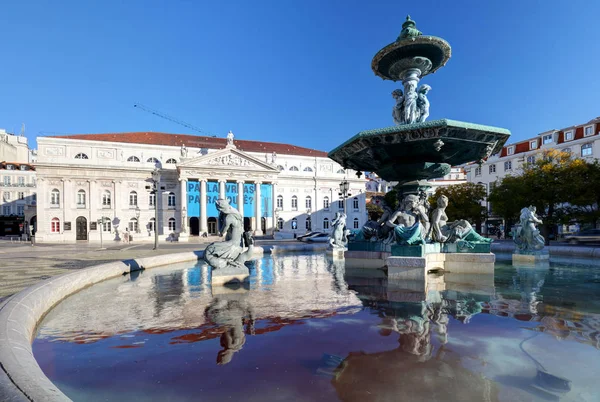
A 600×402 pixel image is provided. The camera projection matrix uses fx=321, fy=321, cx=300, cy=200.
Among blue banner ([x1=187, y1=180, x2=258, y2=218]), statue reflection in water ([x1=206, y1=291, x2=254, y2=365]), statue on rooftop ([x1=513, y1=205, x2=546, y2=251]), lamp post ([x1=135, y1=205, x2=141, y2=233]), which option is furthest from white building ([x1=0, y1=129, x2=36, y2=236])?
statue on rooftop ([x1=513, y1=205, x2=546, y2=251])

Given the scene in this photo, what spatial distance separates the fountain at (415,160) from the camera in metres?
7.92

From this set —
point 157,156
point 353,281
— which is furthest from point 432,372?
point 157,156

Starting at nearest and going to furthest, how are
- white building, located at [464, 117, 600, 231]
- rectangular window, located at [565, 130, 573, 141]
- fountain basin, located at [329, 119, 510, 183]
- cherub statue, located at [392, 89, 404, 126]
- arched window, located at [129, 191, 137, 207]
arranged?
fountain basin, located at [329, 119, 510, 183]
cherub statue, located at [392, 89, 404, 126]
white building, located at [464, 117, 600, 231]
rectangular window, located at [565, 130, 573, 141]
arched window, located at [129, 191, 137, 207]

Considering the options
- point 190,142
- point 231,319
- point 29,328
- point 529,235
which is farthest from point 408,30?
point 190,142

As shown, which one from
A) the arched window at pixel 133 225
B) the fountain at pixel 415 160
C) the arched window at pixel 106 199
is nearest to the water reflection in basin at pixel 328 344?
the fountain at pixel 415 160

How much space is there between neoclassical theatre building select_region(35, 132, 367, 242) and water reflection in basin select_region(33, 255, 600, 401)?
43.2 m

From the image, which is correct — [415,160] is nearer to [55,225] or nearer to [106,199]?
[106,199]

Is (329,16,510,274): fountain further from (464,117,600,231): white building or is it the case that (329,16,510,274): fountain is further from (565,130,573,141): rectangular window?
(565,130,573,141): rectangular window

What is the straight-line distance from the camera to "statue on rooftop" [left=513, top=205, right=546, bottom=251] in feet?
37.1

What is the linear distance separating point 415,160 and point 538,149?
170 feet

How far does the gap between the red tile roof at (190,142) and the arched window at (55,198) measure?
8.62m

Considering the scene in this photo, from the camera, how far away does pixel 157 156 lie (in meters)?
54.1

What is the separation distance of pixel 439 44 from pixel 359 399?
10.3 m

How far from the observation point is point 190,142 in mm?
60781
